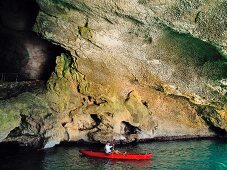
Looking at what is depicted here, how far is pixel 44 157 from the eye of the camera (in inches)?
1194

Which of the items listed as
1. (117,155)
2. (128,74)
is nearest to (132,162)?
(117,155)

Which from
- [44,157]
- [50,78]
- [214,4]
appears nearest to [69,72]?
[50,78]

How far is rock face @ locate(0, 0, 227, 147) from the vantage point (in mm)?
27031

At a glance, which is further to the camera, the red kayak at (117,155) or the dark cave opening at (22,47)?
the dark cave opening at (22,47)

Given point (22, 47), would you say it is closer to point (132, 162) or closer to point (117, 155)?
point (117, 155)

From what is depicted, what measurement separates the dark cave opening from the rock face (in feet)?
9.23

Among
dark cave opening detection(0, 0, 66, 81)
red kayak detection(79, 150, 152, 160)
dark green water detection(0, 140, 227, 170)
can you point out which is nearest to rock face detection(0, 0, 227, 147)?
dark green water detection(0, 140, 227, 170)

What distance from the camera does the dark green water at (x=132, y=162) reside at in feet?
93.4

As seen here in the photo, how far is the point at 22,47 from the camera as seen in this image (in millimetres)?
36344

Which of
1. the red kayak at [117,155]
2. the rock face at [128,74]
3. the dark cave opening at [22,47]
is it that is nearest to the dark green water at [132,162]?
the red kayak at [117,155]

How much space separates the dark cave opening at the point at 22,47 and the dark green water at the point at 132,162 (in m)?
7.98

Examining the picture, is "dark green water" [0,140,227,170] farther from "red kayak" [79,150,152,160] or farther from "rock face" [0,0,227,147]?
"rock face" [0,0,227,147]

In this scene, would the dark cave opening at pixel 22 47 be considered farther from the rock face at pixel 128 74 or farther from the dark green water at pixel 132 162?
the dark green water at pixel 132 162

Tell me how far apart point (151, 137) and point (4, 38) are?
1732 centimetres
